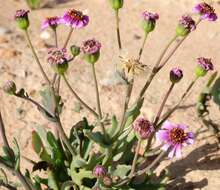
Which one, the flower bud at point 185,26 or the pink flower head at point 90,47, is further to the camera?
the flower bud at point 185,26

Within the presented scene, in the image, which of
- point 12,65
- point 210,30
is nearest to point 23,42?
point 12,65

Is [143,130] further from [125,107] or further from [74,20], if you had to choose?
[74,20]

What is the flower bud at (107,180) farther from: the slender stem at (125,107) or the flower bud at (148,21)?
the flower bud at (148,21)

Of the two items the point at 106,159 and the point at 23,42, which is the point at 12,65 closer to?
the point at 23,42

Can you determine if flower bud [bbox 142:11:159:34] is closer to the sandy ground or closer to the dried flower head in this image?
the dried flower head

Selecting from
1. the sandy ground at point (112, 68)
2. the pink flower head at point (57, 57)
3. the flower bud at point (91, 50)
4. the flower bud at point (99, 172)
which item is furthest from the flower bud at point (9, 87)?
the sandy ground at point (112, 68)

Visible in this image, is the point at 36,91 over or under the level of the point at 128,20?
under

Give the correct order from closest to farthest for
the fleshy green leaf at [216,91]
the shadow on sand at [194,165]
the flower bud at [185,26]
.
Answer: the flower bud at [185,26], the shadow on sand at [194,165], the fleshy green leaf at [216,91]

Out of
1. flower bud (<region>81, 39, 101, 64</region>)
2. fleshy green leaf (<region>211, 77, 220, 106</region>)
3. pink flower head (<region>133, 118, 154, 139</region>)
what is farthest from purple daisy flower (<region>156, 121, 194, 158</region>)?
fleshy green leaf (<region>211, 77, 220, 106</region>)

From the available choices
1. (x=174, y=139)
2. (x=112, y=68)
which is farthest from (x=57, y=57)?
(x=112, y=68)
